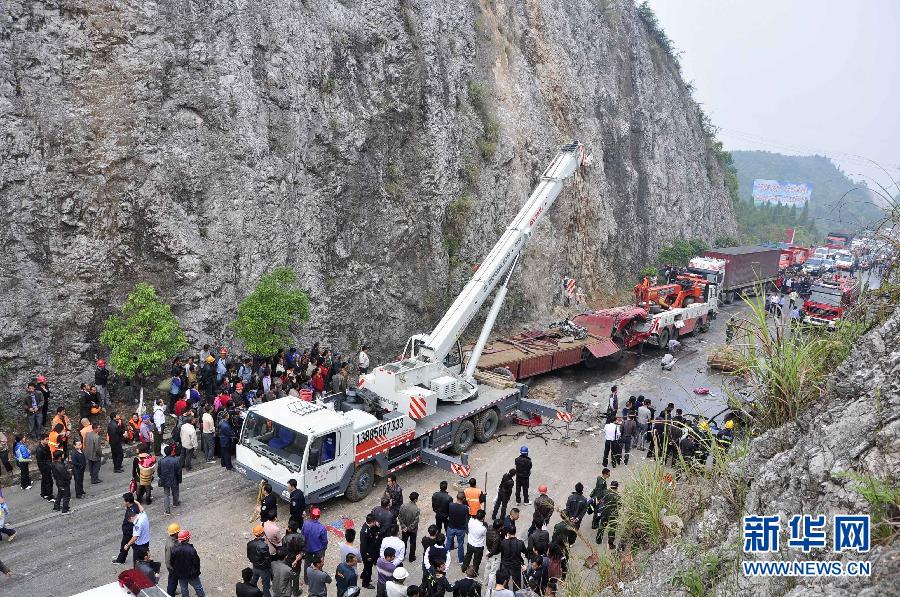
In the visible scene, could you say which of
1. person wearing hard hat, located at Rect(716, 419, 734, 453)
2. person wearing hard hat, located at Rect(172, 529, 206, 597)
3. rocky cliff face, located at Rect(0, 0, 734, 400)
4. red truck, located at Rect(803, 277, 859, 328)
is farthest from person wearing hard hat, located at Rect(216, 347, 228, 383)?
red truck, located at Rect(803, 277, 859, 328)

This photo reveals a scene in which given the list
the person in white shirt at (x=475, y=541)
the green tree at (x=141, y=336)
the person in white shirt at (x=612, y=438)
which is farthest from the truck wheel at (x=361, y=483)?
the green tree at (x=141, y=336)

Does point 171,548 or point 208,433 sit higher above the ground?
point 171,548

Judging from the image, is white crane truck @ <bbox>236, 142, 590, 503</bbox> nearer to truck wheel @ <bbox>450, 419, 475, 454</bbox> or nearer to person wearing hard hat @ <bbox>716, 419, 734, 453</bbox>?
truck wheel @ <bbox>450, 419, 475, 454</bbox>

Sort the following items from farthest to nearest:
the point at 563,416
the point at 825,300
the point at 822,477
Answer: the point at 825,300 → the point at 563,416 → the point at 822,477

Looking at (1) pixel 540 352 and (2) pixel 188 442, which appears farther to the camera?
(1) pixel 540 352

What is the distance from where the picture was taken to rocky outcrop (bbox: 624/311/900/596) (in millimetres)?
4938

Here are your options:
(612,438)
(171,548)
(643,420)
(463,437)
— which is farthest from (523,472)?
(171,548)

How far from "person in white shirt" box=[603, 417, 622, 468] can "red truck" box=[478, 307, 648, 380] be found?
4963 mm

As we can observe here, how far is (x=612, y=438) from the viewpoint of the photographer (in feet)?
50.4

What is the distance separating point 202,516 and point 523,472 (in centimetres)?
665

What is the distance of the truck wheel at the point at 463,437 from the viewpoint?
1617 centimetres

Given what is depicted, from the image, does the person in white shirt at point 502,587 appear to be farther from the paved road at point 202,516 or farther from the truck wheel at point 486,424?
the truck wheel at point 486,424

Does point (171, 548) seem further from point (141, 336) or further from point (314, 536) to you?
point (141, 336)

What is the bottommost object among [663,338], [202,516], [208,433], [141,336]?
[202,516]
